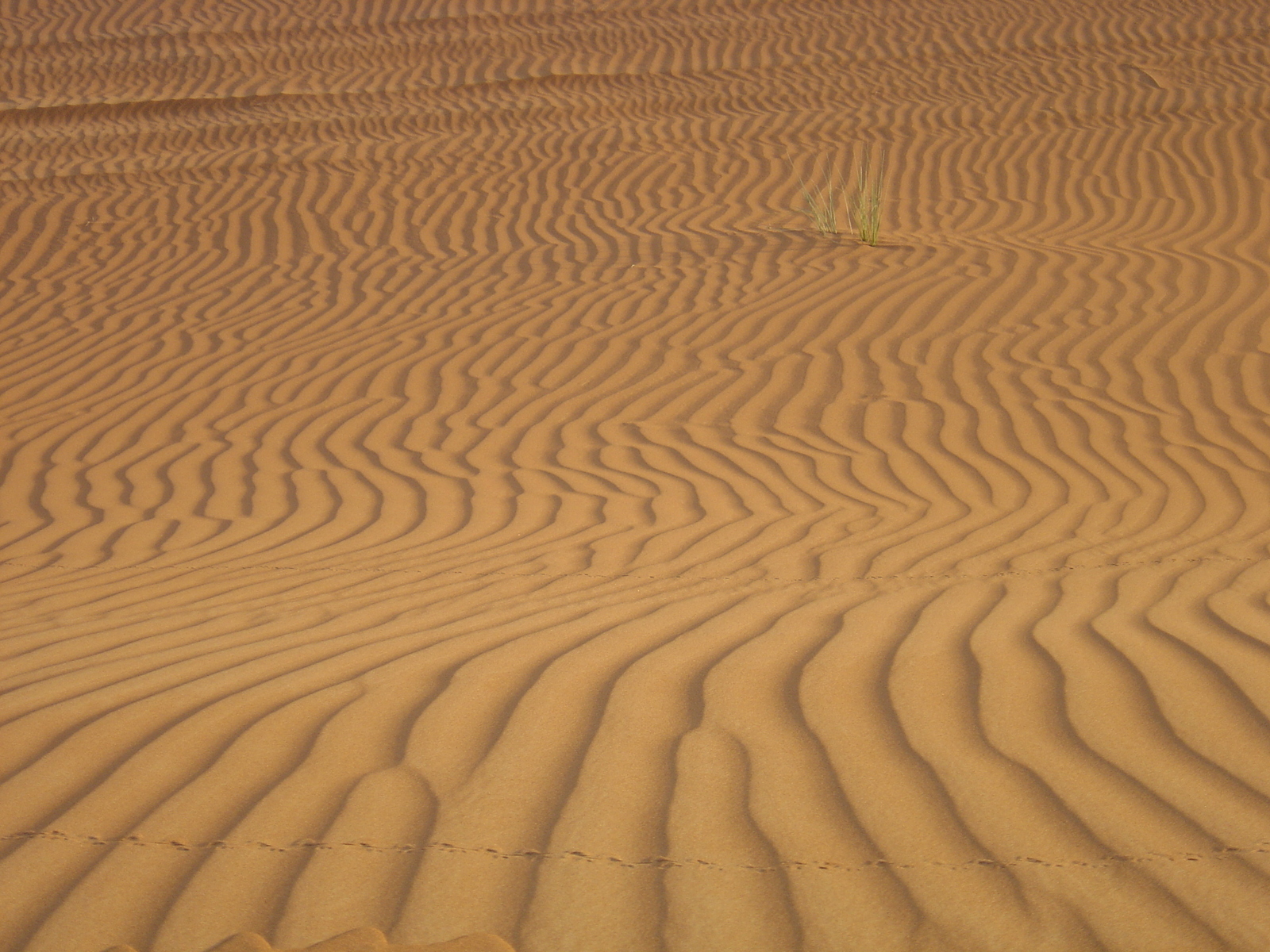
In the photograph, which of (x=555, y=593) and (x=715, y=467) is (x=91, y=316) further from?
(x=555, y=593)

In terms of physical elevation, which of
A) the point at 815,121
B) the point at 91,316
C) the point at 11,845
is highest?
the point at 815,121

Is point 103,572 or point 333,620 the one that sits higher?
point 103,572

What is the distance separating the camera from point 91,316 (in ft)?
24.5

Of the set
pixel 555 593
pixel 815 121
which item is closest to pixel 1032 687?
pixel 555 593

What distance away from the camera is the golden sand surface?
5.80ft

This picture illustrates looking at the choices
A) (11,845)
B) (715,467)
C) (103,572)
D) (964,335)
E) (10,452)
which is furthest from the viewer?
(964,335)

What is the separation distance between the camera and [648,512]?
4.26 m

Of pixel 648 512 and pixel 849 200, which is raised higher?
pixel 849 200

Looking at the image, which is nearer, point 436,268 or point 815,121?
point 436,268

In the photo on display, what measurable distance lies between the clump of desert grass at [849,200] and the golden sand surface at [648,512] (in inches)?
8.1

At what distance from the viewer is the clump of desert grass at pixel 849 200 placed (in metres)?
8.00

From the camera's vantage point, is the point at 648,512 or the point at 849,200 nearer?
the point at 648,512

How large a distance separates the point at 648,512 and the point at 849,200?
5623 millimetres

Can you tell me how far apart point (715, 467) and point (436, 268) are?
→ 4012 millimetres
